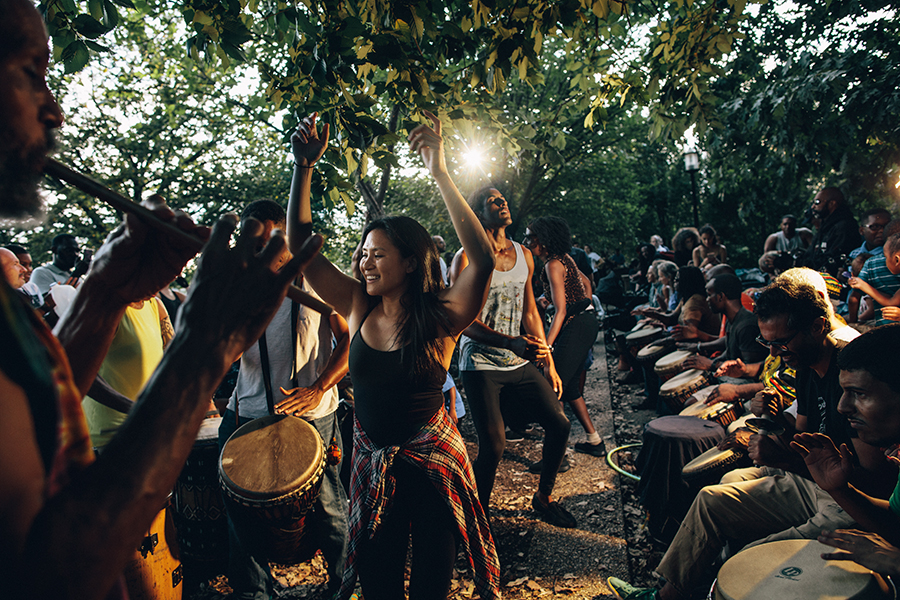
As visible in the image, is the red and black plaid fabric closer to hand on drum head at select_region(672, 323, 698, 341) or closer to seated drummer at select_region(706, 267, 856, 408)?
seated drummer at select_region(706, 267, 856, 408)

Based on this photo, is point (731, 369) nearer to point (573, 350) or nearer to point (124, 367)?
point (573, 350)

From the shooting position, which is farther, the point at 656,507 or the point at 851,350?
the point at 656,507

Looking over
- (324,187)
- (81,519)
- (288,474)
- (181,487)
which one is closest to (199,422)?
(81,519)

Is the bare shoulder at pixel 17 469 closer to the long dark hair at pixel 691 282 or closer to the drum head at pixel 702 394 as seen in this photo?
the drum head at pixel 702 394

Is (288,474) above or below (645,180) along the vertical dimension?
below

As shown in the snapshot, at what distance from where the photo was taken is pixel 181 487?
11.2ft

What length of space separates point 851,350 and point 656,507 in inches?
76.5

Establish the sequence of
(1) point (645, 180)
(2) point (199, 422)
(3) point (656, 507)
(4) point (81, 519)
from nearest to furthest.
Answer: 1. (4) point (81, 519)
2. (2) point (199, 422)
3. (3) point (656, 507)
4. (1) point (645, 180)

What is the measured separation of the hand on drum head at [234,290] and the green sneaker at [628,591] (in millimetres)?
2892

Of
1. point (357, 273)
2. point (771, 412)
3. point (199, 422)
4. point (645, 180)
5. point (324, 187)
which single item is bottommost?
point (199, 422)

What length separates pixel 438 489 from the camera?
2.30 meters

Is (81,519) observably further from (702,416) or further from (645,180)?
(645,180)

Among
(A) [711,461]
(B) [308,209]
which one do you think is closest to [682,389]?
(A) [711,461]

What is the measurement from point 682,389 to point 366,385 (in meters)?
3.62
